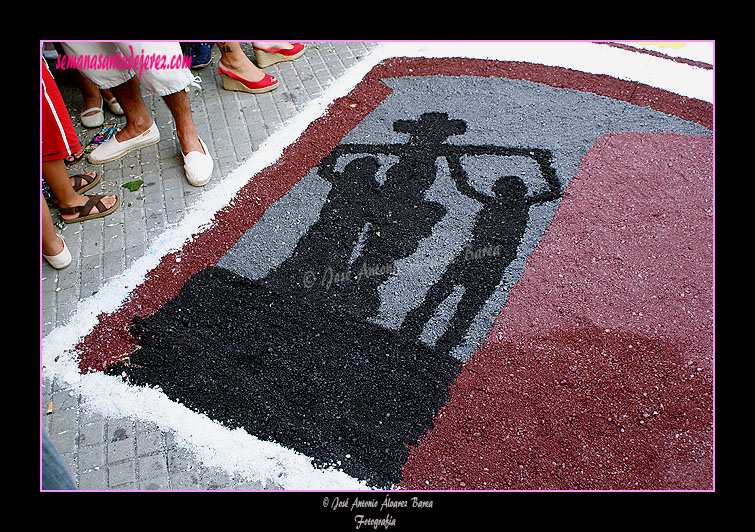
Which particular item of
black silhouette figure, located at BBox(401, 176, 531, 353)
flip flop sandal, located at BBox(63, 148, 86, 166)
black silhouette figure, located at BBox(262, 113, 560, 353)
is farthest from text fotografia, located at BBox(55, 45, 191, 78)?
black silhouette figure, located at BBox(401, 176, 531, 353)

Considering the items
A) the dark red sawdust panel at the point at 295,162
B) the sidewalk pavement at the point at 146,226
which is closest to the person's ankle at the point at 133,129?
the sidewalk pavement at the point at 146,226

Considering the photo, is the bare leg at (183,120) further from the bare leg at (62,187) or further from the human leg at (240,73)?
the human leg at (240,73)

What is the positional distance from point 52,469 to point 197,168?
7.63 feet

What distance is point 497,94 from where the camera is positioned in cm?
425

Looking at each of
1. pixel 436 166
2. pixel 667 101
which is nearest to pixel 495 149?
pixel 436 166

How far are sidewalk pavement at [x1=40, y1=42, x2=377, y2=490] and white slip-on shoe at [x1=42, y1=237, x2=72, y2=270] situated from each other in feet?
0.12

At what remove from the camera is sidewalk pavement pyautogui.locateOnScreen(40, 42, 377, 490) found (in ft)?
7.75

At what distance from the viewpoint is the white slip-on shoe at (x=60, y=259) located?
3.12 meters

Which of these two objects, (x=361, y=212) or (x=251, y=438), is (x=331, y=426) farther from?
(x=361, y=212)

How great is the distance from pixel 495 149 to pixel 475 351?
1654mm

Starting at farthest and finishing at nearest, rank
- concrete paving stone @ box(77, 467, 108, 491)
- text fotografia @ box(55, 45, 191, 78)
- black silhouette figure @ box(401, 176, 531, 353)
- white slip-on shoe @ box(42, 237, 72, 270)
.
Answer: text fotografia @ box(55, 45, 191, 78), white slip-on shoe @ box(42, 237, 72, 270), black silhouette figure @ box(401, 176, 531, 353), concrete paving stone @ box(77, 467, 108, 491)

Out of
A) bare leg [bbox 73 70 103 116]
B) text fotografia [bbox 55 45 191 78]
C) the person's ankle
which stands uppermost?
text fotografia [bbox 55 45 191 78]

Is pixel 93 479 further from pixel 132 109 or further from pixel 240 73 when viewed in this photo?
pixel 240 73

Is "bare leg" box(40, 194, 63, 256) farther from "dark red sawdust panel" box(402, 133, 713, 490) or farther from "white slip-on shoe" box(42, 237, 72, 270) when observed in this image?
"dark red sawdust panel" box(402, 133, 713, 490)
